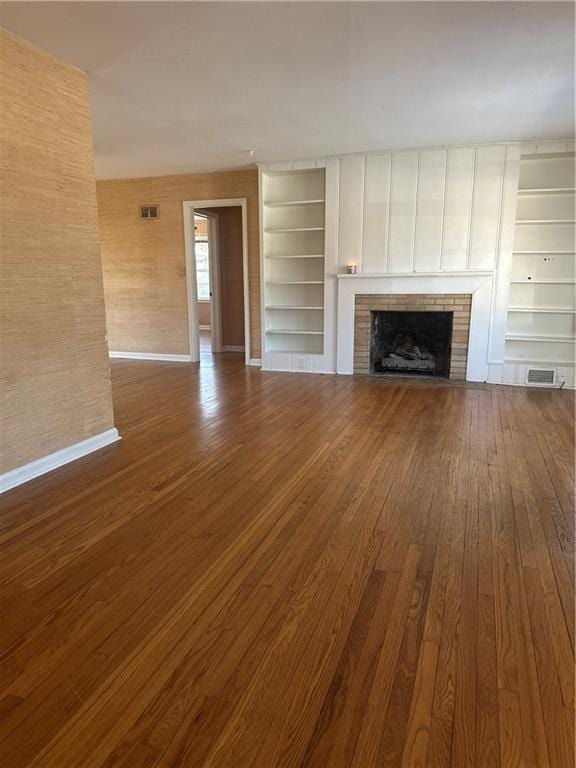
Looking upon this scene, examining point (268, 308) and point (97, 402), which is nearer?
point (97, 402)

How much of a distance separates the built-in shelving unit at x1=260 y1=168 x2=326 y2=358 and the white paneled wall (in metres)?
0.48

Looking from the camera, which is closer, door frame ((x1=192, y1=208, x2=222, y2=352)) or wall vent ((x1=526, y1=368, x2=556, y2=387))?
wall vent ((x1=526, y1=368, x2=556, y2=387))

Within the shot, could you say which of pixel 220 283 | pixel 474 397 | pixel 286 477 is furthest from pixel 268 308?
pixel 286 477

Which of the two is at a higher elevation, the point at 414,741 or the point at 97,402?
the point at 97,402

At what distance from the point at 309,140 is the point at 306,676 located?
Answer: 4.85 meters

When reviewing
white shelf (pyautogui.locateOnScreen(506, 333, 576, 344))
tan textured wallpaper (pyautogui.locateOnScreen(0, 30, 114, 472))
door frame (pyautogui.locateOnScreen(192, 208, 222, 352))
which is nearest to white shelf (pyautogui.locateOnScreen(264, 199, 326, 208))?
door frame (pyautogui.locateOnScreen(192, 208, 222, 352))

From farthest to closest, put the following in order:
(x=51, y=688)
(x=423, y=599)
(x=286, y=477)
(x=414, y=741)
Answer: (x=286, y=477)
(x=423, y=599)
(x=51, y=688)
(x=414, y=741)

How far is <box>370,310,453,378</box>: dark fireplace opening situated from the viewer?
19.4 feet

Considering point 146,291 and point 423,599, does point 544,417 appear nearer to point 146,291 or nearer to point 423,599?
point 423,599

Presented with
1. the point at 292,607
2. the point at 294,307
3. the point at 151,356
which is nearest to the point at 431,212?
the point at 294,307

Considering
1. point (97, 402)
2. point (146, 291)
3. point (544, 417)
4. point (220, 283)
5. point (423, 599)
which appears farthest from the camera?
point (220, 283)

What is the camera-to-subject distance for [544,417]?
4125mm

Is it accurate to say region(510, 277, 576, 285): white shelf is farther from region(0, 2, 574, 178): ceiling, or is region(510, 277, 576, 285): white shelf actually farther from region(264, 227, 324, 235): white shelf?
region(264, 227, 324, 235): white shelf

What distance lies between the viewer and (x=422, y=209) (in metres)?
5.39
